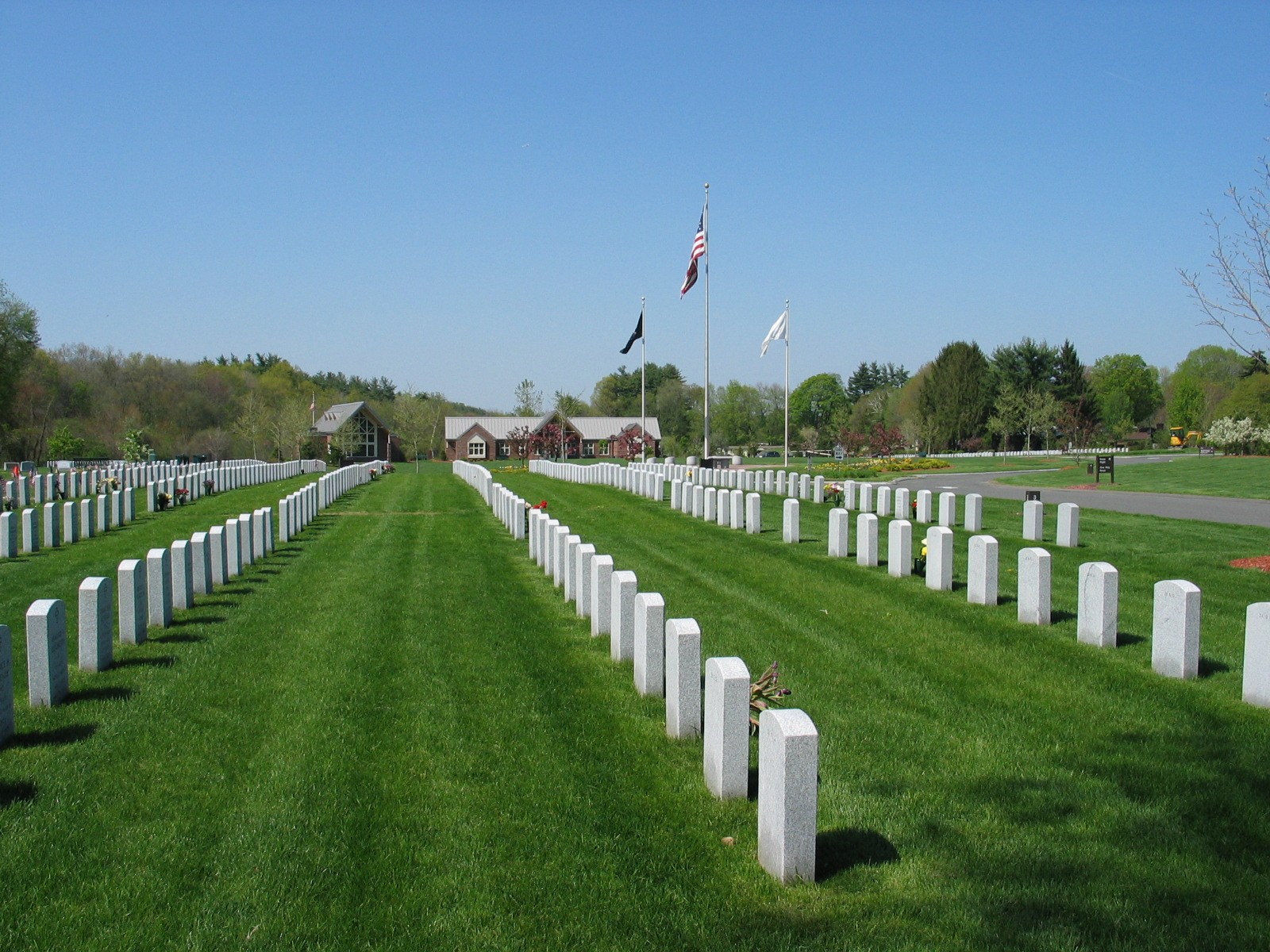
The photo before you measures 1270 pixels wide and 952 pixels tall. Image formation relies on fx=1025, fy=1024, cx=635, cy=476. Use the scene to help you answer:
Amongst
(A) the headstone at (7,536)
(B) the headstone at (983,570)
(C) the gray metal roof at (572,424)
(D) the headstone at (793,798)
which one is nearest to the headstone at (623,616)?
(D) the headstone at (793,798)

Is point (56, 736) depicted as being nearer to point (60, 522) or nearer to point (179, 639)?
point (179, 639)

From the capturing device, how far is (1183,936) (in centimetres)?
406

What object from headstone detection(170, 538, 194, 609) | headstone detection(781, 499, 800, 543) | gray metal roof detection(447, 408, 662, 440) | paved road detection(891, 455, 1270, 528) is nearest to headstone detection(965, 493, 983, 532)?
headstone detection(781, 499, 800, 543)

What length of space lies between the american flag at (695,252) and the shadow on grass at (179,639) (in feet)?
85.4

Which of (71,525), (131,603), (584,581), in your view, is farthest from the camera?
(71,525)

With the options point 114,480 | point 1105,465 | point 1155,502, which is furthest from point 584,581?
point 114,480

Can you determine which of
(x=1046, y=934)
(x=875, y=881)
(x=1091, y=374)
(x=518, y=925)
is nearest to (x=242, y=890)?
(x=518, y=925)

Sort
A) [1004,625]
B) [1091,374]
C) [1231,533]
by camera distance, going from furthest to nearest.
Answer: [1091,374]
[1231,533]
[1004,625]

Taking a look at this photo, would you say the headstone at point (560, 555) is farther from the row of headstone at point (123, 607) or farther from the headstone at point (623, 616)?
the row of headstone at point (123, 607)

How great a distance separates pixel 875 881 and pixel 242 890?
2.83 metres

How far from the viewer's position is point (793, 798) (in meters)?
4.58

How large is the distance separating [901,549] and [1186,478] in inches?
1032

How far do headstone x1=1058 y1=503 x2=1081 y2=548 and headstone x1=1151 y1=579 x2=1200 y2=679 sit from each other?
7.45 meters

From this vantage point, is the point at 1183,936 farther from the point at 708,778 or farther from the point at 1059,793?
the point at 708,778
